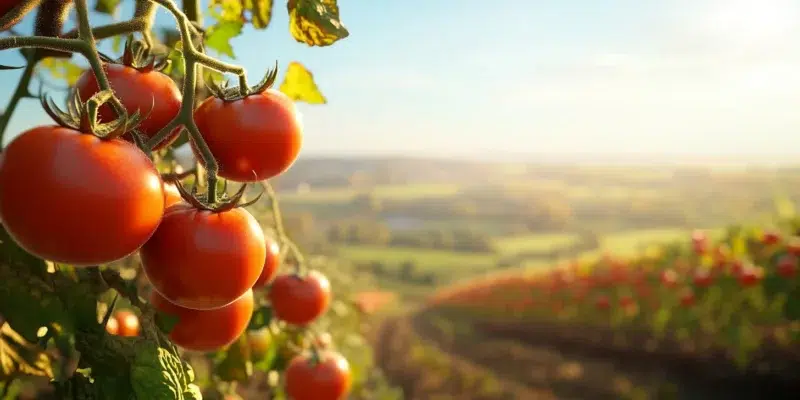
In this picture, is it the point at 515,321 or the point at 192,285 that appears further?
the point at 515,321

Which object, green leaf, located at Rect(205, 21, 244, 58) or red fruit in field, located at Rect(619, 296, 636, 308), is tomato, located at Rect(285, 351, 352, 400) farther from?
red fruit in field, located at Rect(619, 296, 636, 308)

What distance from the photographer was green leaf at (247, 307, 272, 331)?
154cm

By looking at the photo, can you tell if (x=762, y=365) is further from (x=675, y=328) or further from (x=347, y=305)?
(x=347, y=305)

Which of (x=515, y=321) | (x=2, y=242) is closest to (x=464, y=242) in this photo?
(x=515, y=321)

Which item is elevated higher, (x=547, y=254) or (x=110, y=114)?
(x=110, y=114)

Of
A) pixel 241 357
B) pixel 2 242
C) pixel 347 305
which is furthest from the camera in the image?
pixel 347 305

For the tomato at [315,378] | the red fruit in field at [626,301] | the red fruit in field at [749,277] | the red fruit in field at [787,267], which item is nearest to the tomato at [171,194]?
the tomato at [315,378]

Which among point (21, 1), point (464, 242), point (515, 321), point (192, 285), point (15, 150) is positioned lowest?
point (464, 242)

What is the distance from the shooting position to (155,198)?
2.36 ft

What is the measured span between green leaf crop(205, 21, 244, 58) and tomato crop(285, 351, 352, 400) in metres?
0.99

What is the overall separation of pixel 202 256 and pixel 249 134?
0.56 feet

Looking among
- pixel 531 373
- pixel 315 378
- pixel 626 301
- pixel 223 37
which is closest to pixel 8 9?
pixel 223 37

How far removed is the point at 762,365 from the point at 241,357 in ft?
19.9

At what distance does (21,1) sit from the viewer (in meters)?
0.82
